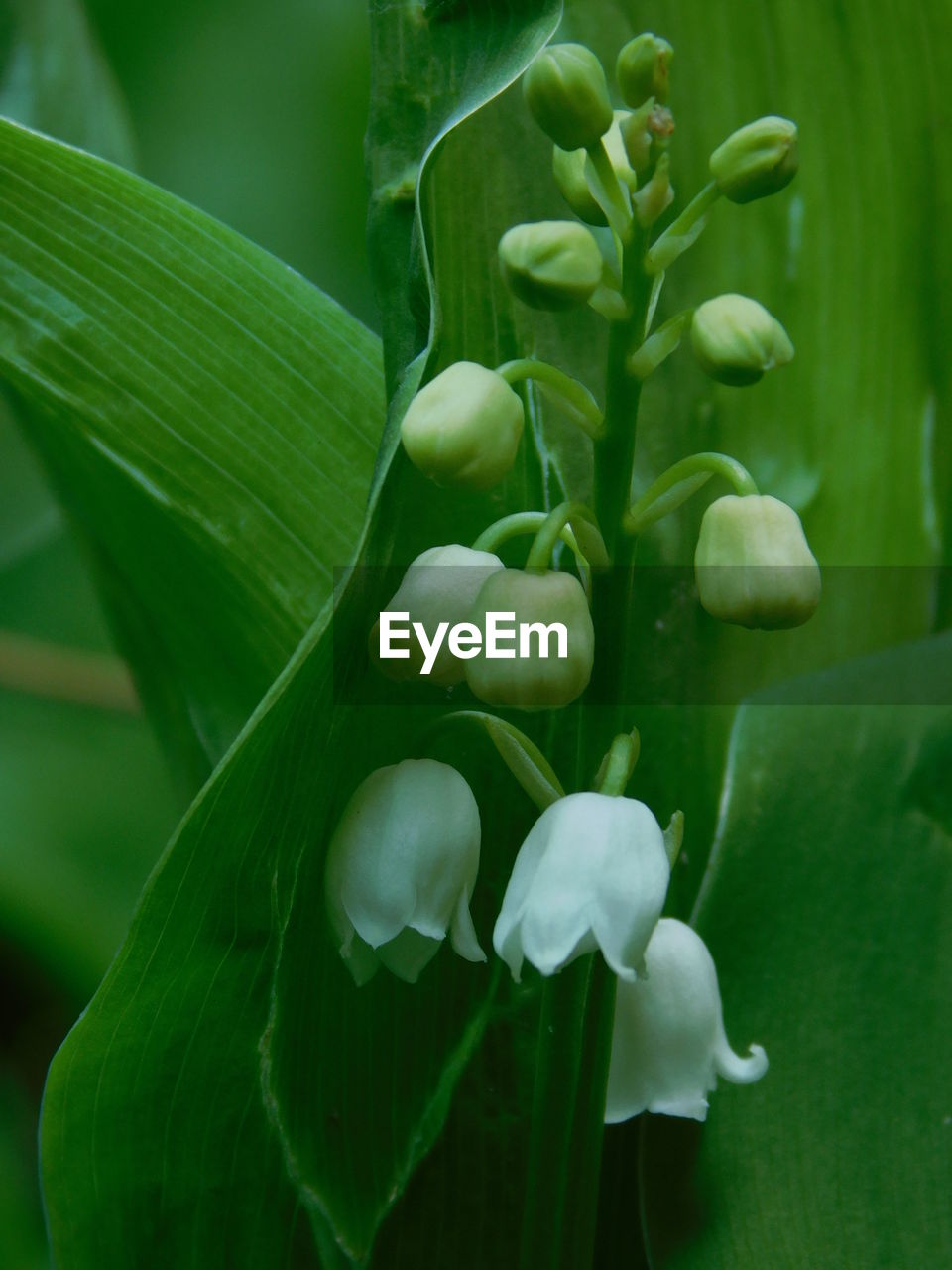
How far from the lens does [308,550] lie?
748 millimetres

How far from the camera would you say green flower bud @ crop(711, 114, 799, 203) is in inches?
20.4

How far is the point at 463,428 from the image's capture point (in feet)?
1.59

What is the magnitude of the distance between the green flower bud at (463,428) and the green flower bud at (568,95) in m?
0.11

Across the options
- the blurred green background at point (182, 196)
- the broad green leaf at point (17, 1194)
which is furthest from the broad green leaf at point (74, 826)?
the broad green leaf at point (17, 1194)

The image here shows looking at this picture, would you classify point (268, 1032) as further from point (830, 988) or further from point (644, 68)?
Result: point (644, 68)

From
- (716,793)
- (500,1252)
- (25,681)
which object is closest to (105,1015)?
(500,1252)

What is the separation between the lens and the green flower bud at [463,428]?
486 mm

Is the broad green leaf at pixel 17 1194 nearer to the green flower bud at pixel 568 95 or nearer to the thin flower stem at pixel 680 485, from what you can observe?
the thin flower stem at pixel 680 485

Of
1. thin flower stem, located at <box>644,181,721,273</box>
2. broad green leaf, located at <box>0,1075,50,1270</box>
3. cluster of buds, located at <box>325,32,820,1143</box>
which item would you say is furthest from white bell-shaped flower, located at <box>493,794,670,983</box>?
broad green leaf, located at <box>0,1075,50,1270</box>

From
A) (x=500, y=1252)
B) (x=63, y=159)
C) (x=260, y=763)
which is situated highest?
(x=63, y=159)

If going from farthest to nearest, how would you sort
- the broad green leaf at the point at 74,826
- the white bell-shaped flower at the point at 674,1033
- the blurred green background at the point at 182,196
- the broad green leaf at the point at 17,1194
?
the blurred green background at the point at 182,196 < the broad green leaf at the point at 74,826 < the broad green leaf at the point at 17,1194 < the white bell-shaped flower at the point at 674,1033

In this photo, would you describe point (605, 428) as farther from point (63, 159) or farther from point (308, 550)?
point (63, 159)

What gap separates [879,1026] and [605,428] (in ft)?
1.36

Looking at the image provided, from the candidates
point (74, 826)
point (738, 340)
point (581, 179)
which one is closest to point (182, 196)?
point (74, 826)
